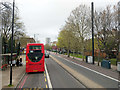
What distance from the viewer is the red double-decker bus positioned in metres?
15.4

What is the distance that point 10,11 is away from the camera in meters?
13.8

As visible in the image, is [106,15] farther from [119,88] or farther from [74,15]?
[119,88]

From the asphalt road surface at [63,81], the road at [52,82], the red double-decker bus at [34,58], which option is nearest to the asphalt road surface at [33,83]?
the road at [52,82]

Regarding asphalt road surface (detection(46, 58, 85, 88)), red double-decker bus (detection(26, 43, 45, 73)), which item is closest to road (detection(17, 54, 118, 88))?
asphalt road surface (detection(46, 58, 85, 88))

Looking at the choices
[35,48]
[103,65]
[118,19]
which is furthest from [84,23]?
[35,48]

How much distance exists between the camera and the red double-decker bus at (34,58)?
1541cm

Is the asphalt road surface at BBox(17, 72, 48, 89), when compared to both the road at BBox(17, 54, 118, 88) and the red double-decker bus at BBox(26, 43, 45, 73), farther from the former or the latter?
the red double-decker bus at BBox(26, 43, 45, 73)

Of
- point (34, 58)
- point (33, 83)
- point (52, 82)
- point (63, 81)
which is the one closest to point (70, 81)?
point (63, 81)

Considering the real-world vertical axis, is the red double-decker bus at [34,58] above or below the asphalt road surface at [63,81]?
above

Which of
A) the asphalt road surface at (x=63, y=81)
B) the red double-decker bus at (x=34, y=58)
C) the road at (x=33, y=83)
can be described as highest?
A: the red double-decker bus at (x=34, y=58)

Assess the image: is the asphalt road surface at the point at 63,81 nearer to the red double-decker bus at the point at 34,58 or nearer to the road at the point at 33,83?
Answer: the road at the point at 33,83

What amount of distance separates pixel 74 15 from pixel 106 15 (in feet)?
30.8

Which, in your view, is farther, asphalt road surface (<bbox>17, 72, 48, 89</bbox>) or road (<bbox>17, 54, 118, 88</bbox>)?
asphalt road surface (<bbox>17, 72, 48, 89</bbox>)

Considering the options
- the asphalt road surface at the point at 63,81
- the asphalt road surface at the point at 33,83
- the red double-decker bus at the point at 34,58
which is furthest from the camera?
the red double-decker bus at the point at 34,58
